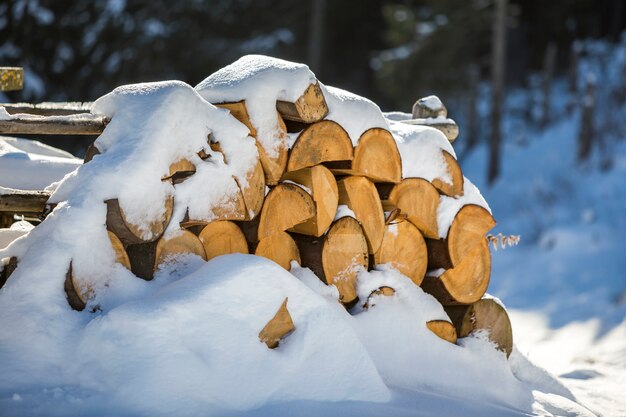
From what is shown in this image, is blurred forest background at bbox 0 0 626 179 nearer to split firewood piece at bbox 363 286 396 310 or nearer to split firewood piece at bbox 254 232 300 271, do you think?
split firewood piece at bbox 363 286 396 310

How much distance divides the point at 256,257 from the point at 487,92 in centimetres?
1647

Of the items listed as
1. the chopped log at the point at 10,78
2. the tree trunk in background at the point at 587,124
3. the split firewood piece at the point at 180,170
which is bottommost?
the split firewood piece at the point at 180,170

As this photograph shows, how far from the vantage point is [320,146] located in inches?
132

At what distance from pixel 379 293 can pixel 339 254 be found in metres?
0.27

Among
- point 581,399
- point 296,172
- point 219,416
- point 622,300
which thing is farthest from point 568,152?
point 219,416

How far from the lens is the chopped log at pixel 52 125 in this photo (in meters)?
3.09

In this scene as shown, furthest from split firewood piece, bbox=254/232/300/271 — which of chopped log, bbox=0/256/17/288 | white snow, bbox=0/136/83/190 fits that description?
white snow, bbox=0/136/83/190

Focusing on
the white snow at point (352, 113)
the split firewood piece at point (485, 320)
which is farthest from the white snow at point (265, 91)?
the split firewood piece at point (485, 320)

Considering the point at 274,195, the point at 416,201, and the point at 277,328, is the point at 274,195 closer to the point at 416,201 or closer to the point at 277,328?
the point at 277,328

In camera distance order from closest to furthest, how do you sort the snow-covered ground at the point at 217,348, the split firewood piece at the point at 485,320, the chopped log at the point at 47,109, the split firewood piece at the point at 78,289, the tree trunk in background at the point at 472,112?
the snow-covered ground at the point at 217,348
the split firewood piece at the point at 78,289
the split firewood piece at the point at 485,320
the chopped log at the point at 47,109
the tree trunk in background at the point at 472,112

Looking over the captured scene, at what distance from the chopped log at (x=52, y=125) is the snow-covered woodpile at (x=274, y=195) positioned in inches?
2.5

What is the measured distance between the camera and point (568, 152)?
41.2ft

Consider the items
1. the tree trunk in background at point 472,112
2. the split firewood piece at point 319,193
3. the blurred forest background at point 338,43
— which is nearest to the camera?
the split firewood piece at point 319,193

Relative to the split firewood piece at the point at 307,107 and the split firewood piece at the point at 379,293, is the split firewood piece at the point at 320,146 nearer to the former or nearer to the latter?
the split firewood piece at the point at 307,107
